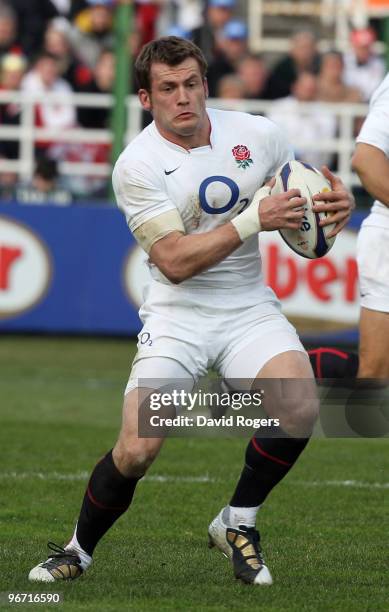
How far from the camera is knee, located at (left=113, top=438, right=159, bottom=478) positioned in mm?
5355

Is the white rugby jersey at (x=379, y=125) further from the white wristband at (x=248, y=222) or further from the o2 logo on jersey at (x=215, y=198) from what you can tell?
the white wristband at (x=248, y=222)

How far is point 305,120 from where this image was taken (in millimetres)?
14328

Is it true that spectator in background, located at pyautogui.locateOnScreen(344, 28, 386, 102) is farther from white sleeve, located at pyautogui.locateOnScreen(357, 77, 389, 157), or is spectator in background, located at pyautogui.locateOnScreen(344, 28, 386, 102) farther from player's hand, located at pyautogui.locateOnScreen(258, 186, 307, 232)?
player's hand, located at pyautogui.locateOnScreen(258, 186, 307, 232)

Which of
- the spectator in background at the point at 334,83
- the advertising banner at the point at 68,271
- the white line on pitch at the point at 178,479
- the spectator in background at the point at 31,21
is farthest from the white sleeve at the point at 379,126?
the spectator in background at the point at 31,21

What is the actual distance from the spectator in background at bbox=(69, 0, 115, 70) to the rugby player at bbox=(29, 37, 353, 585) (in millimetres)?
10187

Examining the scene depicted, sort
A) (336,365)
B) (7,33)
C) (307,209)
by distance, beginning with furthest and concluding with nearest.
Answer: (7,33) → (336,365) → (307,209)

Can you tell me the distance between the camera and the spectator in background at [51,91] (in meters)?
14.8

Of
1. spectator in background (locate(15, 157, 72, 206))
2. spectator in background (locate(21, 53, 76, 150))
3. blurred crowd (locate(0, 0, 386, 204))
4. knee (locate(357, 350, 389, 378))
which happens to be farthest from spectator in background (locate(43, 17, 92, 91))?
knee (locate(357, 350, 389, 378))

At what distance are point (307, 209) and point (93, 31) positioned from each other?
10869 mm

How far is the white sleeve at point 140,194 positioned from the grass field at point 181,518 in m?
1.43

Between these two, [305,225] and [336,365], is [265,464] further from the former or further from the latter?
[336,365]


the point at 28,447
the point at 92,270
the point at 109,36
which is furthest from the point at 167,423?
the point at 109,36

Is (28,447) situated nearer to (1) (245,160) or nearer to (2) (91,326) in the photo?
(1) (245,160)

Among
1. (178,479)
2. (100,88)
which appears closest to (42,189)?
(100,88)
